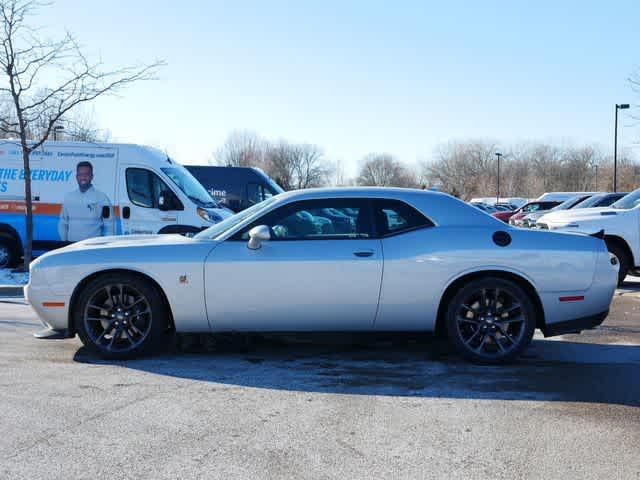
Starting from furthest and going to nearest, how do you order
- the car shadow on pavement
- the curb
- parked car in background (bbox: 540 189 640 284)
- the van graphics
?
the van graphics, parked car in background (bbox: 540 189 640 284), the curb, the car shadow on pavement

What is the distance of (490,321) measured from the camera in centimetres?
609

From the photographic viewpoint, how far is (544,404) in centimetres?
493

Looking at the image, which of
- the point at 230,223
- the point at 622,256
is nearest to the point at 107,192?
the point at 230,223

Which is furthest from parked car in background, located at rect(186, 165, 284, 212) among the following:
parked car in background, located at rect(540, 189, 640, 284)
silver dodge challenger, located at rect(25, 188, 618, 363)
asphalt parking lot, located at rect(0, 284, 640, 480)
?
silver dodge challenger, located at rect(25, 188, 618, 363)

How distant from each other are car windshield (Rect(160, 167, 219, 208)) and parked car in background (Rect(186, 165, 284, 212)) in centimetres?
659

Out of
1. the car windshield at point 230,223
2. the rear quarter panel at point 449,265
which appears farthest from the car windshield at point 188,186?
the rear quarter panel at point 449,265

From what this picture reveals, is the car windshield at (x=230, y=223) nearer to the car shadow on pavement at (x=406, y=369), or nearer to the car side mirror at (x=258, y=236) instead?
the car side mirror at (x=258, y=236)

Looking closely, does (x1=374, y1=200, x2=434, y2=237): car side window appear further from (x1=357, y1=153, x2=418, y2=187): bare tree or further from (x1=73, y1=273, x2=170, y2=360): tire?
(x1=357, y1=153, x2=418, y2=187): bare tree

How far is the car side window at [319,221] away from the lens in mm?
6148

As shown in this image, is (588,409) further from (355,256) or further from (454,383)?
(355,256)

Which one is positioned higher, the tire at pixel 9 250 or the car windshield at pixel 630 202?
the car windshield at pixel 630 202

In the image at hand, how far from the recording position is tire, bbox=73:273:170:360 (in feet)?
20.1

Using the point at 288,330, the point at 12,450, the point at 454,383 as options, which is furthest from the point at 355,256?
the point at 12,450

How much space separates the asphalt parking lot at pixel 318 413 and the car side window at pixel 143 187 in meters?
6.92
